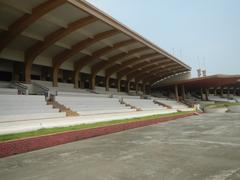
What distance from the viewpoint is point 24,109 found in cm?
1409

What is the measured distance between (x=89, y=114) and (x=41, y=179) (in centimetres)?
1291

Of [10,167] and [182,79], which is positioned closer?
[10,167]

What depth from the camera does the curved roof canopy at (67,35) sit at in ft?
50.0

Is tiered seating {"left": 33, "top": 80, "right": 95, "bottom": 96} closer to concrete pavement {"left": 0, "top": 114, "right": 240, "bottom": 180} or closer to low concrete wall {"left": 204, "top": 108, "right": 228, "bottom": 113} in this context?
concrete pavement {"left": 0, "top": 114, "right": 240, "bottom": 180}

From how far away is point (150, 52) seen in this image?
2922 cm

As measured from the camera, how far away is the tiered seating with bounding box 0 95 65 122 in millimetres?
12648

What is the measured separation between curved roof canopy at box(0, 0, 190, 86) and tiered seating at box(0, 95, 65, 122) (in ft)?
16.8

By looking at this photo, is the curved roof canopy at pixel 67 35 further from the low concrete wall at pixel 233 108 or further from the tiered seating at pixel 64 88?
the low concrete wall at pixel 233 108

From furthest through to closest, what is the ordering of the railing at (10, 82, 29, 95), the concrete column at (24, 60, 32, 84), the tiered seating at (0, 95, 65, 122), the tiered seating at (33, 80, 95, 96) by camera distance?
the tiered seating at (33, 80, 95, 96), the concrete column at (24, 60, 32, 84), the railing at (10, 82, 29, 95), the tiered seating at (0, 95, 65, 122)

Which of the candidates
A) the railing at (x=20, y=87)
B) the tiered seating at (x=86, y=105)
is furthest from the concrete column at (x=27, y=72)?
the tiered seating at (x=86, y=105)

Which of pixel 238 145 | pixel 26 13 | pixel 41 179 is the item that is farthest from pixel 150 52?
pixel 41 179

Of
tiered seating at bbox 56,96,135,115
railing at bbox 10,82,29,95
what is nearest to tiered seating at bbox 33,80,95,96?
tiered seating at bbox 56,96,135,115

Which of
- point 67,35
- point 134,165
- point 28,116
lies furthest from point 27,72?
point 134,165

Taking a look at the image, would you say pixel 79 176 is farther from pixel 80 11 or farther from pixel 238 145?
pixel 80 11
